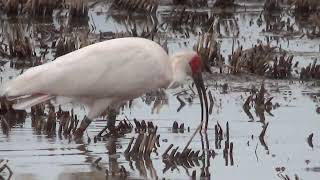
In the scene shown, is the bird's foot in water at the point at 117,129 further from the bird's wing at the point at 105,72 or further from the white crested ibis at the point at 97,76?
the bird's wing at the point at 105,72

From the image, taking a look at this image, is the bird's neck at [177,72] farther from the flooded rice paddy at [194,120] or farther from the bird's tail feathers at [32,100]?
the bird's tail feathers at [32,100]

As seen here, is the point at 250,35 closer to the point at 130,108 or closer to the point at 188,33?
the point at 188,33

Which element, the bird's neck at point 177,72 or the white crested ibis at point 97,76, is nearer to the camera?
the white crested ibis at point 97,76

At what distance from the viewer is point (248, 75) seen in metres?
12.0

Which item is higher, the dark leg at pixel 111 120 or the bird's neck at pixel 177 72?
the bird's neck at pixel 177 72

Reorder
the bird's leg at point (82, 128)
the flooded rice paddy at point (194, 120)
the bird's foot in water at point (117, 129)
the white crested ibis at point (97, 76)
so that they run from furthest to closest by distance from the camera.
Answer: the bird's foot in water at point (117, 129)
the bird's leg at point (82, 128)
the white crested ibis at point (97, 76)
the flooded rice paddy at point (194, 120)

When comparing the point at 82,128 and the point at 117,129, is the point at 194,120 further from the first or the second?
the point at 82,128

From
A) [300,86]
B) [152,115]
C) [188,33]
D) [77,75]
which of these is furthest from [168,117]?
[188,33]

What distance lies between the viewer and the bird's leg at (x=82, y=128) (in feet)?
29.5

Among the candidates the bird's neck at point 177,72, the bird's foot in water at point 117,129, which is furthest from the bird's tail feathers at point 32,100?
the bird's neck at point 177,72

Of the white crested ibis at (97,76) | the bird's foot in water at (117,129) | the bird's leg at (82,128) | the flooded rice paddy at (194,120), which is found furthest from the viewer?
the bird's foot in water at (117,129)

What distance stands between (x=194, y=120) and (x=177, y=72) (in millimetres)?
849

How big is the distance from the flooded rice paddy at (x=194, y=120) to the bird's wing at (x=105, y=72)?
0.39 meters

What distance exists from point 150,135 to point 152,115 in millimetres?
1885
